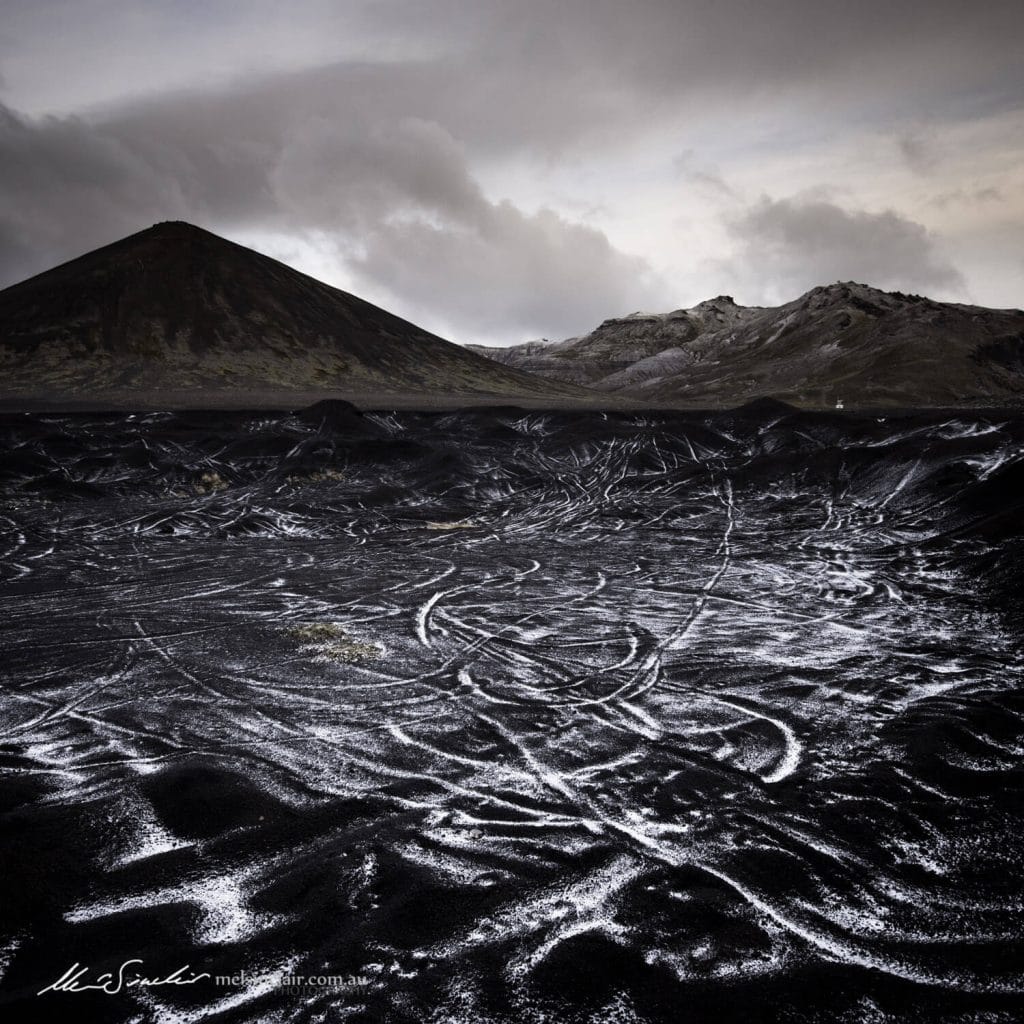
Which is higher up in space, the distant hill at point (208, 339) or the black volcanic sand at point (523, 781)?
the distant hill at point (208, 339)

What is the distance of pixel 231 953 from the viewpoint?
2.85 metres

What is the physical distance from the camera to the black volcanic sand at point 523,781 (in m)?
2.76

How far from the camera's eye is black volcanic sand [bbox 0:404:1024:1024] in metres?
2.76

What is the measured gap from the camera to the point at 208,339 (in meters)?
54.2

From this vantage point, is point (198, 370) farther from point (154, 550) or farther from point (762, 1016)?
point (762, 1016)

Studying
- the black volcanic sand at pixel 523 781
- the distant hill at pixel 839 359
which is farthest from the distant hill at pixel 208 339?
the black volcanic sand at pixel 523 781
